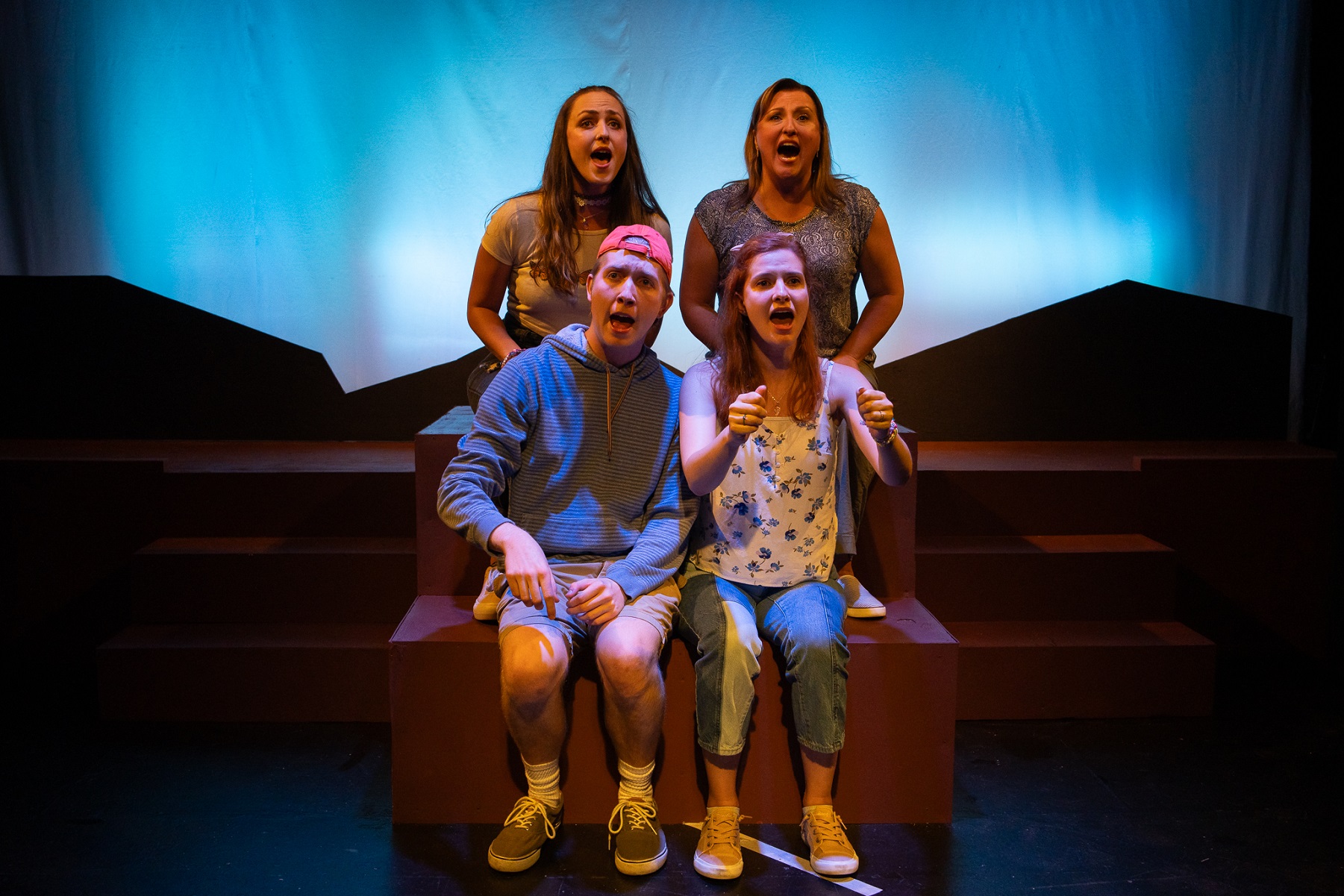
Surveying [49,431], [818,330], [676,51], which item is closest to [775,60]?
[676,51]

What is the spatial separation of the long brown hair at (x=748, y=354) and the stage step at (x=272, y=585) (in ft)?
4.12

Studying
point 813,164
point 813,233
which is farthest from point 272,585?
point 813,164

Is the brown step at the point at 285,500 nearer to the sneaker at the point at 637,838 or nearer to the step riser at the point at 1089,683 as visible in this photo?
the sneaker at the point at 637,838

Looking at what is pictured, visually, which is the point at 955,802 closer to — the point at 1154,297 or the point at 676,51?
the point at 1154,297

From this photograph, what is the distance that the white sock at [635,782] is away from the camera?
2031 millimetres

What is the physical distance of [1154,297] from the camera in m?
3.99

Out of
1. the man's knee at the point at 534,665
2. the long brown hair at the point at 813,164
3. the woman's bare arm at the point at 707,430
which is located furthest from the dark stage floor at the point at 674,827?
the long brown hair at the point at 813,164

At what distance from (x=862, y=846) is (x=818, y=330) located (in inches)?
48.2

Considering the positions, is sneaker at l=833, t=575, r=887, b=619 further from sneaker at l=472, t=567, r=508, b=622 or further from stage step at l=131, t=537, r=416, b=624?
stage step at l=131, t=537, r=416, b=624

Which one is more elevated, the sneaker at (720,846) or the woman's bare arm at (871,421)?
Answer: the woman's bare arm at (871,421)

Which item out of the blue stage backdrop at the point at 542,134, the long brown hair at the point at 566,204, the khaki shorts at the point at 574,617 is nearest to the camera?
the khaki shorts at the point at 574,617

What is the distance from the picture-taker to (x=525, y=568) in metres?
1.89

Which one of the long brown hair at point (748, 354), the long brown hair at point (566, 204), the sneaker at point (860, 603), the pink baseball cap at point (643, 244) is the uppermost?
the long brown hair at point (566, 204)

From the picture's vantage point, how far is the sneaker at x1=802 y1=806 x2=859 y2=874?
1.97m
